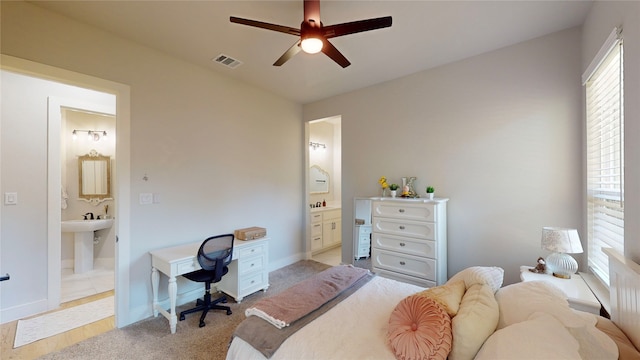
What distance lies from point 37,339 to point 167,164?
1909 millimetres

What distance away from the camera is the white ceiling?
2.06 meters

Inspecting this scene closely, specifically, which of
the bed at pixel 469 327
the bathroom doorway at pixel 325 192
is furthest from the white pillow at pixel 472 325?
the bathroom doorway at pixel 325 192

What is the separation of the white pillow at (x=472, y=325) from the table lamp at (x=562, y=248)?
4.06 ft

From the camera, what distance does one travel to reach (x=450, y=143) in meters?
3.09

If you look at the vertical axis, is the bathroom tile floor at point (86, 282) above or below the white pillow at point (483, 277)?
below

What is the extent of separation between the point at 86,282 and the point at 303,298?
3.74m

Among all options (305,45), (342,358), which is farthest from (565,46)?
(342,358)

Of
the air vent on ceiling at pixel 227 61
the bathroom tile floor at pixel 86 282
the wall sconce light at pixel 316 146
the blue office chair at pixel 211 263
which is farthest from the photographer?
the wall sconce light at pixel 316 146

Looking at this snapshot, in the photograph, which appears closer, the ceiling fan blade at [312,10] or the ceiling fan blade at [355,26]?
the ceiling fan blade at [355,26]

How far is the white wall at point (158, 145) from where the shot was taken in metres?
2.23

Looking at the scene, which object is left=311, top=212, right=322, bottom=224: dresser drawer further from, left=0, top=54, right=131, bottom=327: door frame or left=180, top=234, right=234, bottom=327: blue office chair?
left=0, top=54, right=131, bottom=327: door frame

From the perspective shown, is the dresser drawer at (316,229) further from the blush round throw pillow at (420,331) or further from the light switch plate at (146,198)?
the blush round throw pillow at (420,331)

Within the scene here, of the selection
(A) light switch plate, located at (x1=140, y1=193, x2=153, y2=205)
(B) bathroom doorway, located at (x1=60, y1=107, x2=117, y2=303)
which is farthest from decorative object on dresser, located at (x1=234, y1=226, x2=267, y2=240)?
(B) bathroom doorway, located at (x1=60, y1=107, x2=117, y2=303)

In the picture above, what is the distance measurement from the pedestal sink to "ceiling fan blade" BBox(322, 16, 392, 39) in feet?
14.6
